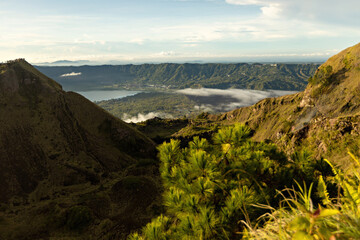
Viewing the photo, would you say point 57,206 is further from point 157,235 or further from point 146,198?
point 157,235

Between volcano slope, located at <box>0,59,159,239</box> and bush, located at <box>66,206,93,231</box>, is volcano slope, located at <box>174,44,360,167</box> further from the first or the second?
bush, located at <box>66,206,93,231</box>

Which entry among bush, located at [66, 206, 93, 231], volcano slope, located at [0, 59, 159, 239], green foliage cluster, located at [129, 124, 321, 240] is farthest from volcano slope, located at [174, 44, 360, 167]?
bush, located at [66, 206, 93, 231]

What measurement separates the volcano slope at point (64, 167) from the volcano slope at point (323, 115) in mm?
Result: 38301

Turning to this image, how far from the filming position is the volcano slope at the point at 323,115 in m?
44.0

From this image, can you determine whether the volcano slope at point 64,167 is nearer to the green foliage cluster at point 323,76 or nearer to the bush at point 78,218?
the bush at point 78,218

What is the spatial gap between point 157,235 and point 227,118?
149 metres

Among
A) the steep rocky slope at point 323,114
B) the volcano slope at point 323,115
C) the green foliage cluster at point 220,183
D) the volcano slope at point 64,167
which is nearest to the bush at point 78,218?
the volcano slope at point 64,167

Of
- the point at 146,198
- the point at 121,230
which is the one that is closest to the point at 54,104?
the point at 146,198

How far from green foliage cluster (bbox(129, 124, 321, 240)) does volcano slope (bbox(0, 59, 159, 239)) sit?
24539 millimetres

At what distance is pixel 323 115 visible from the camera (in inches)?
2781

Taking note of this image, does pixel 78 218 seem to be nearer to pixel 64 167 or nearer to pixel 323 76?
pixel 64 167

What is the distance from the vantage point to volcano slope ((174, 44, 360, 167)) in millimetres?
44000

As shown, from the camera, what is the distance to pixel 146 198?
34500 millimetres

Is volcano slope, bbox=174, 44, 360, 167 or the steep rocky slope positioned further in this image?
the steep rocky slope
